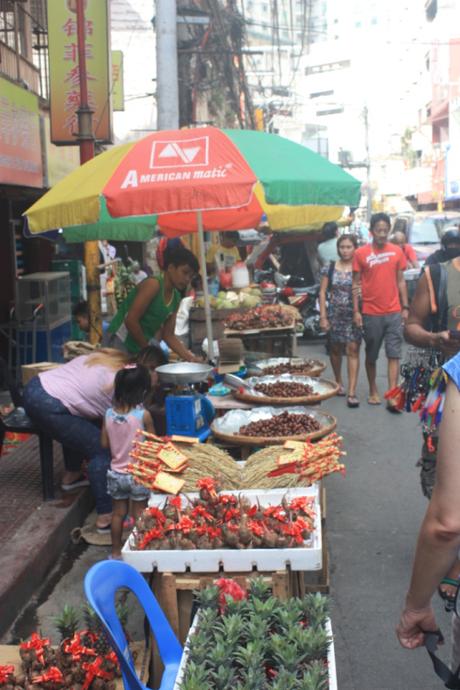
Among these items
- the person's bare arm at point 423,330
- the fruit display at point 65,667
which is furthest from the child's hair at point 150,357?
the fruit display at point 65,667

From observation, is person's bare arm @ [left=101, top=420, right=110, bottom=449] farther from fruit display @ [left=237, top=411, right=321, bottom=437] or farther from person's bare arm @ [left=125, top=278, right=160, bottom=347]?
person's bare arm @ [left=125, top=278, right=160, bottom=347]

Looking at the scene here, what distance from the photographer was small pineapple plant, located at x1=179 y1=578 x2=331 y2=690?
2359 millimetres

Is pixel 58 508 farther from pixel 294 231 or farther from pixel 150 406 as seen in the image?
pixel 294 231

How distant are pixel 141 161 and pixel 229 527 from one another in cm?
260

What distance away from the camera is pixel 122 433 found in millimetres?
4789

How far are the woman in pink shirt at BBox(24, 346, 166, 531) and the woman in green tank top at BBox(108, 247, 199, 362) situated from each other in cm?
74

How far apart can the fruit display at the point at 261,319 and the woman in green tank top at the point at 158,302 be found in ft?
10.7

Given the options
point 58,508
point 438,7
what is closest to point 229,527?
point 58,508

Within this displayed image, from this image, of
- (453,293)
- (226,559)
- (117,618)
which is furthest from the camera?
(453,293)

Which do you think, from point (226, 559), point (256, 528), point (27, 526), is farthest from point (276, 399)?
point (226, 559)

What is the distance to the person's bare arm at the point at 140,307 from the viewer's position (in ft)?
19.5

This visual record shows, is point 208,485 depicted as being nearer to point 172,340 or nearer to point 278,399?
point 278,399

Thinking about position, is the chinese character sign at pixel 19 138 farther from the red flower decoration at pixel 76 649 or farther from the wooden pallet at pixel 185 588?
the red flower decoration at pixel 76 649

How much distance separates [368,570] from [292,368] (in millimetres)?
2538
